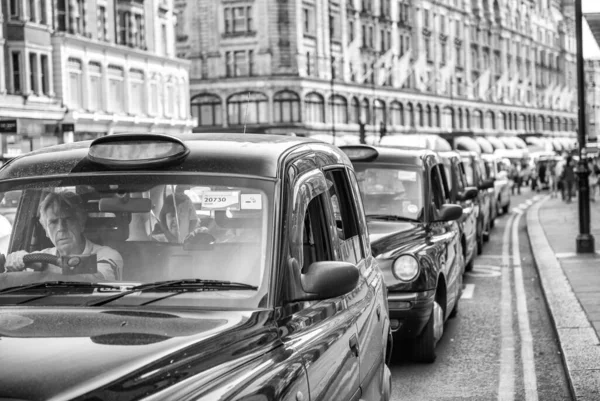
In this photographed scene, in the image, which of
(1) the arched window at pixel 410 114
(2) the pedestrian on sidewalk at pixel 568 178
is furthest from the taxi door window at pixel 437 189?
(1) the arched window at pixel 410 114

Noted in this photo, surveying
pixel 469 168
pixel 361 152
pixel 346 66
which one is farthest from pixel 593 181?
pixel 361 152

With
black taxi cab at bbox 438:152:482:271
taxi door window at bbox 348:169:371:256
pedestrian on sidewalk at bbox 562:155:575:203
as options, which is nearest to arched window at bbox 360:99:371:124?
pedestrian on sidewalk at bbox 562:155:575:203

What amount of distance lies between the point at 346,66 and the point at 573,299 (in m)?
81.8

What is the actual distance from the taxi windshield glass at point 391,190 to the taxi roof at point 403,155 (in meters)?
0.09

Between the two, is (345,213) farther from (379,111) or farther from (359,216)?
(379,111)

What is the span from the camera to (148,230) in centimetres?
453

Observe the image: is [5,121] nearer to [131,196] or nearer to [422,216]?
[422,216]

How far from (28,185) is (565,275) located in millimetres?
12631

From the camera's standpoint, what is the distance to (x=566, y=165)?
49062mm

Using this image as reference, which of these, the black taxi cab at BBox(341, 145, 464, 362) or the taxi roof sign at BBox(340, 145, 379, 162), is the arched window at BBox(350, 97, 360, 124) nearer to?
the black taxi cab at BBox(341, 145, 464, 362)

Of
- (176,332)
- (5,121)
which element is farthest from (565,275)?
(5,121)

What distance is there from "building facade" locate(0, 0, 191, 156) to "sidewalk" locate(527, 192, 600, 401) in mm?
31746

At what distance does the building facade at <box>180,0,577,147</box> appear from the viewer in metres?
87.8

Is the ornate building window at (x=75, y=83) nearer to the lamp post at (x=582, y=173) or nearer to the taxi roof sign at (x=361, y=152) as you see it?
the lamp post at (x=582, y=173)
